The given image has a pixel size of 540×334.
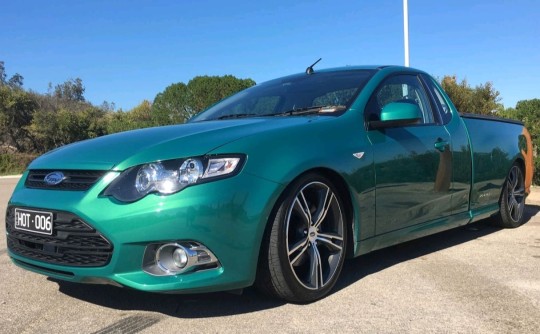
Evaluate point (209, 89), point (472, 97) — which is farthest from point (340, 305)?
point (209, 89)

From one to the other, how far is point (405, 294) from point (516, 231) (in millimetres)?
3014

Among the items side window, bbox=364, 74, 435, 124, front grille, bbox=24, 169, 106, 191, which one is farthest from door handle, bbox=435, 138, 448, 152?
front grille, bbox=24, 169, 106, 191

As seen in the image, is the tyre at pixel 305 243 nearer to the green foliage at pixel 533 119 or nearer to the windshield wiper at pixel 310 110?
the windshield wiper at pixel 310 110

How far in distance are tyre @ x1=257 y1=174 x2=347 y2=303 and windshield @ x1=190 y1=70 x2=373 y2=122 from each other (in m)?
0.72

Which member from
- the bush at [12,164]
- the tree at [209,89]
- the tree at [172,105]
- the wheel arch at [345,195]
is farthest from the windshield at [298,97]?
the tree at [172,105]

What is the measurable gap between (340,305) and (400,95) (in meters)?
2.07

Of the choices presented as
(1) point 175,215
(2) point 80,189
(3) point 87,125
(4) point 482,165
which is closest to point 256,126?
(1) point 175,215

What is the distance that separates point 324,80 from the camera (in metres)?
4.48

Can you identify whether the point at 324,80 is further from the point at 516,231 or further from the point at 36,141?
the point at 36,141

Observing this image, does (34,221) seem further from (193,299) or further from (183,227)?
(193,299)

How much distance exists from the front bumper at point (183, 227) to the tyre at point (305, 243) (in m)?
0.15

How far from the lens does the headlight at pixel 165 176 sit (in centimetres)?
282

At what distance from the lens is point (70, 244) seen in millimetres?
2932

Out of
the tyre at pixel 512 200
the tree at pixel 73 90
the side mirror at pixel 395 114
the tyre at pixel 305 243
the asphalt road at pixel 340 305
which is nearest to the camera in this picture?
the asphalt road at pixel 340 305
